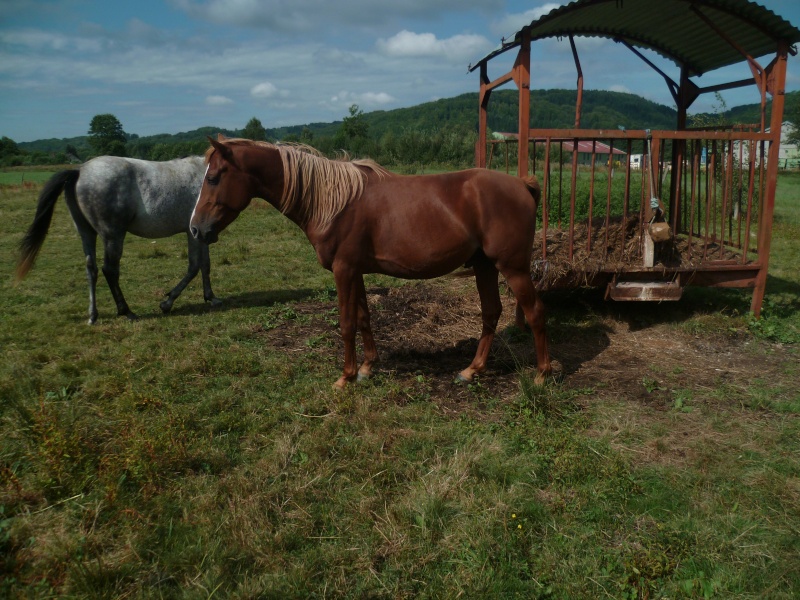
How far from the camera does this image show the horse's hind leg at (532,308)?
457cm

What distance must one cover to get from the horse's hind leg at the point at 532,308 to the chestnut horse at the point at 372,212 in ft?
0.04

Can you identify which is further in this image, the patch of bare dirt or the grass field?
the patch of bare dirt

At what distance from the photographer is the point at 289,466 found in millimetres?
3520

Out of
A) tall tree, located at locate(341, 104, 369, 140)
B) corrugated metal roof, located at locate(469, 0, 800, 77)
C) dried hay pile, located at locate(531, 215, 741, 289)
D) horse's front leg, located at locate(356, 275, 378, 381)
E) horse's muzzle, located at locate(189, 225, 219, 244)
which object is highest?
tall tree, located at locate(341, 104, 369, 140)

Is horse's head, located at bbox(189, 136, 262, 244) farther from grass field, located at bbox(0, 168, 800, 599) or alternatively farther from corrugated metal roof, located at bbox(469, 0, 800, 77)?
corrugated metal roof, located at bbox(469, 0, 800, 77)

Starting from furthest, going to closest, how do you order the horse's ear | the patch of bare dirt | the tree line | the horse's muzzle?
the tree line, the patch of bare dirt, the horse's muzzle, the horse's ear

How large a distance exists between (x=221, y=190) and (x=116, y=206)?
2878 millimetres

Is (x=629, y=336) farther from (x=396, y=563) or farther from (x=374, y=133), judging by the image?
(x=374, y=133)

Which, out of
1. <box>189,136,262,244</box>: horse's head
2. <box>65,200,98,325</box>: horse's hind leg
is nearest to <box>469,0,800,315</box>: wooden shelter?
<box>189,136,262,244</box>: horse's head

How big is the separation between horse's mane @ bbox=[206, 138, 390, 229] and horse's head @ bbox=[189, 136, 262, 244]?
125mm

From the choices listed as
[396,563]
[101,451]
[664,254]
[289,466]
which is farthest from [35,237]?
[664,254]

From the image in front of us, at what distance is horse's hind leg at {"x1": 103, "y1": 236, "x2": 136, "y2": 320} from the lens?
21.6ft

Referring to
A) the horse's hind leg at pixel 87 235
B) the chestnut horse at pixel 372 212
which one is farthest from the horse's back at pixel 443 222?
the horse's hind leg at pixel 87 235

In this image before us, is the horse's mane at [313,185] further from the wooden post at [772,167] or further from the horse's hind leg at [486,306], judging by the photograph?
the wooden post at [772,167]
